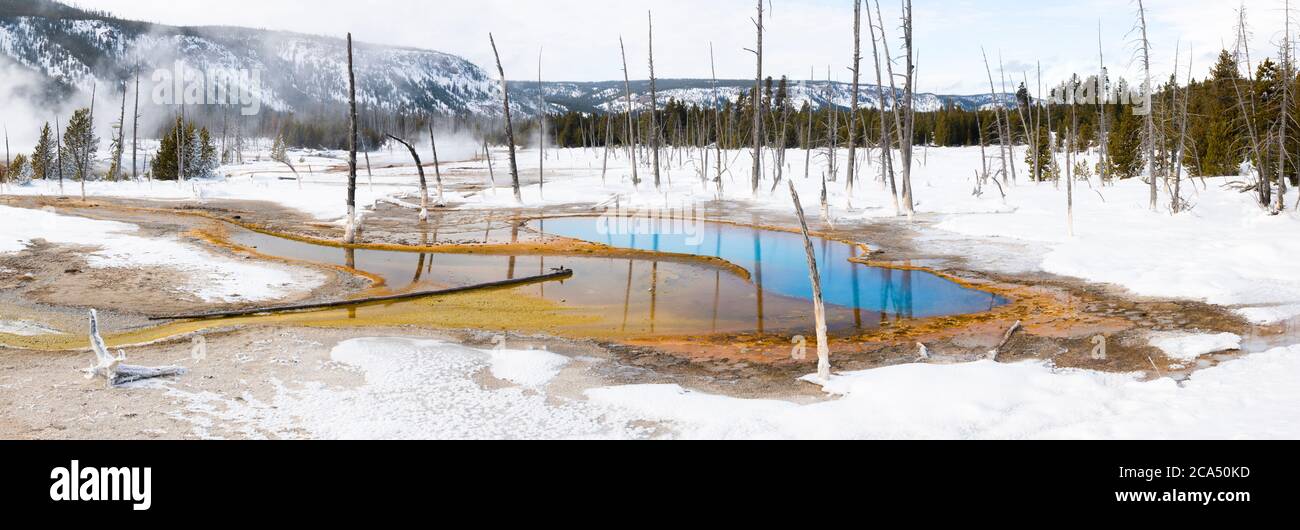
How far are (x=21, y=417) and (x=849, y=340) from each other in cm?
951

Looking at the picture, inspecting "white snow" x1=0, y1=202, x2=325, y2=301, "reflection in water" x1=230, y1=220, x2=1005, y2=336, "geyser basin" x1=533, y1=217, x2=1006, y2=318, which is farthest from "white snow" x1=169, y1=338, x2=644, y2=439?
"geyser basin" x1=533, y1=217, x2=1006, y2=318

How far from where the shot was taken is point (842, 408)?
786cm

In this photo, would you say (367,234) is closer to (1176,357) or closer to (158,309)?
(158,309)

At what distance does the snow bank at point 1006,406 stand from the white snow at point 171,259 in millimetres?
9716

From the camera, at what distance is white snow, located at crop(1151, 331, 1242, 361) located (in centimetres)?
988

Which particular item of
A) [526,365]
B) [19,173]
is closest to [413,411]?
[526,365]

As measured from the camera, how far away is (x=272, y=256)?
2009 centimetres

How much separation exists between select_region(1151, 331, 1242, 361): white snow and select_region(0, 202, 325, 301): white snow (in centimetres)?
1363

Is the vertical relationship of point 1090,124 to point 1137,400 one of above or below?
above

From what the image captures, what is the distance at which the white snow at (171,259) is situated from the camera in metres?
15.4

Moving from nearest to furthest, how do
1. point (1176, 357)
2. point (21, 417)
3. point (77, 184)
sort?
point (21, 417)
point (1176, 357)
point (77, 184)

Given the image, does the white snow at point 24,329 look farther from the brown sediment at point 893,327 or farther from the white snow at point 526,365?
the white snow at point 526,365

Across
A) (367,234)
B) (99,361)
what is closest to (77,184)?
(367,234)

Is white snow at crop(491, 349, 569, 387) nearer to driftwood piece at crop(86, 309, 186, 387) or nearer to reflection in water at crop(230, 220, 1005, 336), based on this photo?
reflection in water at crop(230, 220, 1005, 336)
